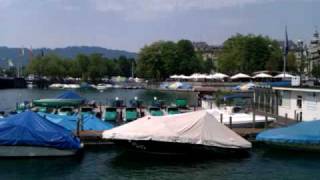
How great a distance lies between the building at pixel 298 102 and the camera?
166ft

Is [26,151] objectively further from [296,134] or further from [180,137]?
[296,134]

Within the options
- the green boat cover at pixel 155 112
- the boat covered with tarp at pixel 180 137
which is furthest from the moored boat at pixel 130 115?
the boat covered with tarp at pixel 180 137

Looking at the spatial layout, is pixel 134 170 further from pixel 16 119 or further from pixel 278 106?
pixel 278 106

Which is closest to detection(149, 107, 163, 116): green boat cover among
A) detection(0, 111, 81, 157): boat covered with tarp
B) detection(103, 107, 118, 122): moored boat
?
detection(103, 107, 118, 122): moored boat

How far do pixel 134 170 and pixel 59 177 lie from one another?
16.7 ft

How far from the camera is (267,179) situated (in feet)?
115

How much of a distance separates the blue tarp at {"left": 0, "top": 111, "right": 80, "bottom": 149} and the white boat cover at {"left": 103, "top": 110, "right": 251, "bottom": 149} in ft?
10.3

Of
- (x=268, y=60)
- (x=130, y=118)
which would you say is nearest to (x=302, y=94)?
(x=130, y=118)

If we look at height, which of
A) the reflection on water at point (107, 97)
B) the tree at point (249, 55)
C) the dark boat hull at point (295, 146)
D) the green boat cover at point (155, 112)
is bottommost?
the reflection on water at point (107, 97)

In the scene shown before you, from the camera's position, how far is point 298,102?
53.1 m

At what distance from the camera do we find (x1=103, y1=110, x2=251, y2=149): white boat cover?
40.1 metres

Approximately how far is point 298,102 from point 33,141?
Result: 2576cm

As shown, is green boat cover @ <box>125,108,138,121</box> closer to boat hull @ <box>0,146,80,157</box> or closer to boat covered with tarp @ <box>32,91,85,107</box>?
boat hull @ <box>0,146,80,157</box>

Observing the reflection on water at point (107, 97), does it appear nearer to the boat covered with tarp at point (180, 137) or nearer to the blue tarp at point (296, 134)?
the blue tarp at point (296, 134)
